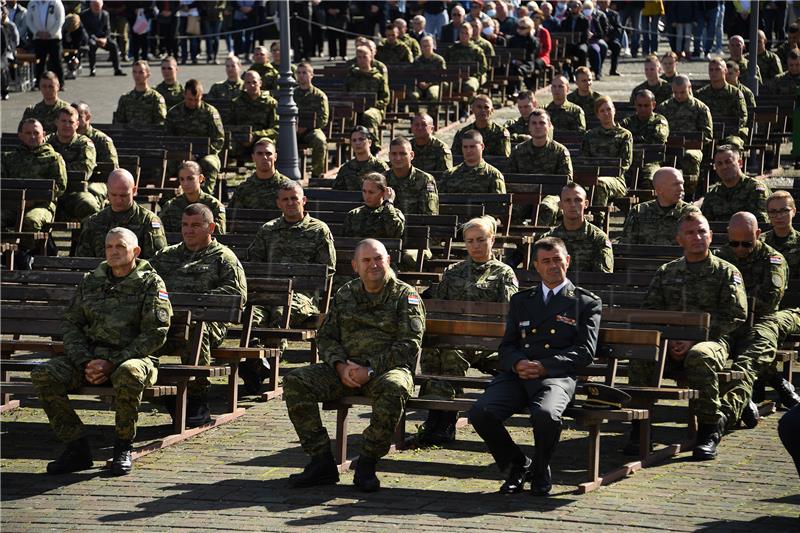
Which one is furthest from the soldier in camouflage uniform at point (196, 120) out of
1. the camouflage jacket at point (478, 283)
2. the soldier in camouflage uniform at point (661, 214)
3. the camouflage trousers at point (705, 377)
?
the camouflage trousers at point (705, 377)

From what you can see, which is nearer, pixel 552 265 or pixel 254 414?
pixel 552 265

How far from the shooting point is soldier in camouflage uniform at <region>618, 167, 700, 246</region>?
1353 cm

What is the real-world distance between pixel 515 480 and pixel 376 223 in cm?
503

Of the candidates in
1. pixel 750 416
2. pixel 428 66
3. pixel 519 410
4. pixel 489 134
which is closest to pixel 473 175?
pixel 489 134

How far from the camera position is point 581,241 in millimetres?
13008

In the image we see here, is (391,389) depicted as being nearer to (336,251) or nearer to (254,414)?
(254,414)

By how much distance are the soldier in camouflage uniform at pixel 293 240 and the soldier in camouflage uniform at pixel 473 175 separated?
3.13 meters

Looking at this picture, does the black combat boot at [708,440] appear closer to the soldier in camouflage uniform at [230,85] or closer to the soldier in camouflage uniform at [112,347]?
the soldier in camouflage uniform at [112,347]

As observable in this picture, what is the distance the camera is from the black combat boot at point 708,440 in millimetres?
10500

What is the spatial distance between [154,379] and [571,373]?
2.78m

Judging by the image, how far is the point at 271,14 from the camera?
36.8 meters

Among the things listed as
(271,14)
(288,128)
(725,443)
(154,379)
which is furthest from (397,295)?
(271,14)

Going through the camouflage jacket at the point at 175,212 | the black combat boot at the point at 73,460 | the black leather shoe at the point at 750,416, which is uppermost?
the camouflage jacket at the point at 175,212

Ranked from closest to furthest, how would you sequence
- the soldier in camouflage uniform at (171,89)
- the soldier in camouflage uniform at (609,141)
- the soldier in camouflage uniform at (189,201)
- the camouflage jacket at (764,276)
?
the camouflage jacket at (764,276)
the soldier in camouflage uniform at (189,201)
the soldier in camouflage uniform at (609,141)
the soldier in camouflage uniform at (171,89)
